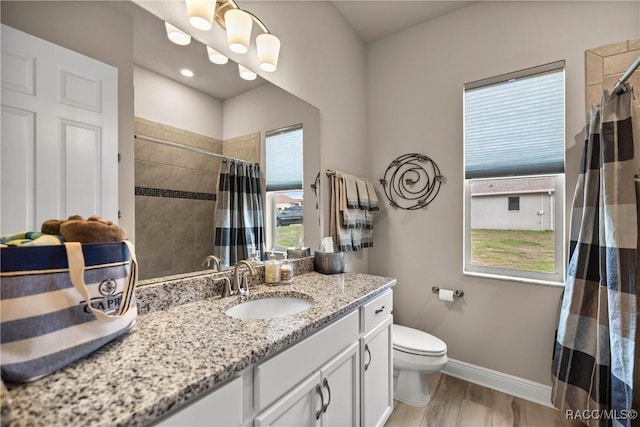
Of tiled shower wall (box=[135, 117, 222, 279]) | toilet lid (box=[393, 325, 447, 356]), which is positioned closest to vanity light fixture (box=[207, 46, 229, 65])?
tiled shower wall (box=[135, 117, 222, 279])

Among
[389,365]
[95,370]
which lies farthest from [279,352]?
[389,365]

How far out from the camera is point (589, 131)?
1.51 metres

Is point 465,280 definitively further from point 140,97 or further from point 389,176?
point 140,97

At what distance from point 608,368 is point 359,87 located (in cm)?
241

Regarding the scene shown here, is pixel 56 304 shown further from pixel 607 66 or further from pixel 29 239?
pixel 607 66

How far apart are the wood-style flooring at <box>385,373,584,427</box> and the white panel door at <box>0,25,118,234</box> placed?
1900 millimetres

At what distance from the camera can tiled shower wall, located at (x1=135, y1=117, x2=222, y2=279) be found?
104 centimetres

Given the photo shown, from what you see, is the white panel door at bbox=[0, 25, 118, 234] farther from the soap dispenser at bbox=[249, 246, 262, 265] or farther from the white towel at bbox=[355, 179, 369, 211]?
the white towel at bbox=[355, 179, 369, 211]

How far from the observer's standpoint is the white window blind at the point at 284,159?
1.56m

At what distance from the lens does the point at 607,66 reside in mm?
1600

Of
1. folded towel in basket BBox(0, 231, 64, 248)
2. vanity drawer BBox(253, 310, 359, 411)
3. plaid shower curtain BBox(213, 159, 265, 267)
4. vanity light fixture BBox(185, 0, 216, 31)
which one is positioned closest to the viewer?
folded towel in basket BBox(0, 231, 64, 248)

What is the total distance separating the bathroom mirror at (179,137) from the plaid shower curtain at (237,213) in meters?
0.05

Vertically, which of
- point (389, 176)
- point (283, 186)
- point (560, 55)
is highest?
point (560, 55)

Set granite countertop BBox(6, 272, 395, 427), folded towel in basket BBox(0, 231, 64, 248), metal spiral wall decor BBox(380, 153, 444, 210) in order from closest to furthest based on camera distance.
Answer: granite countertop BBox(6, 272, 395, 427) → folded towel in basket BBox(0, 231, 64, 248) → metal spiral wall decor BBox(380, 153, 444, 210)
